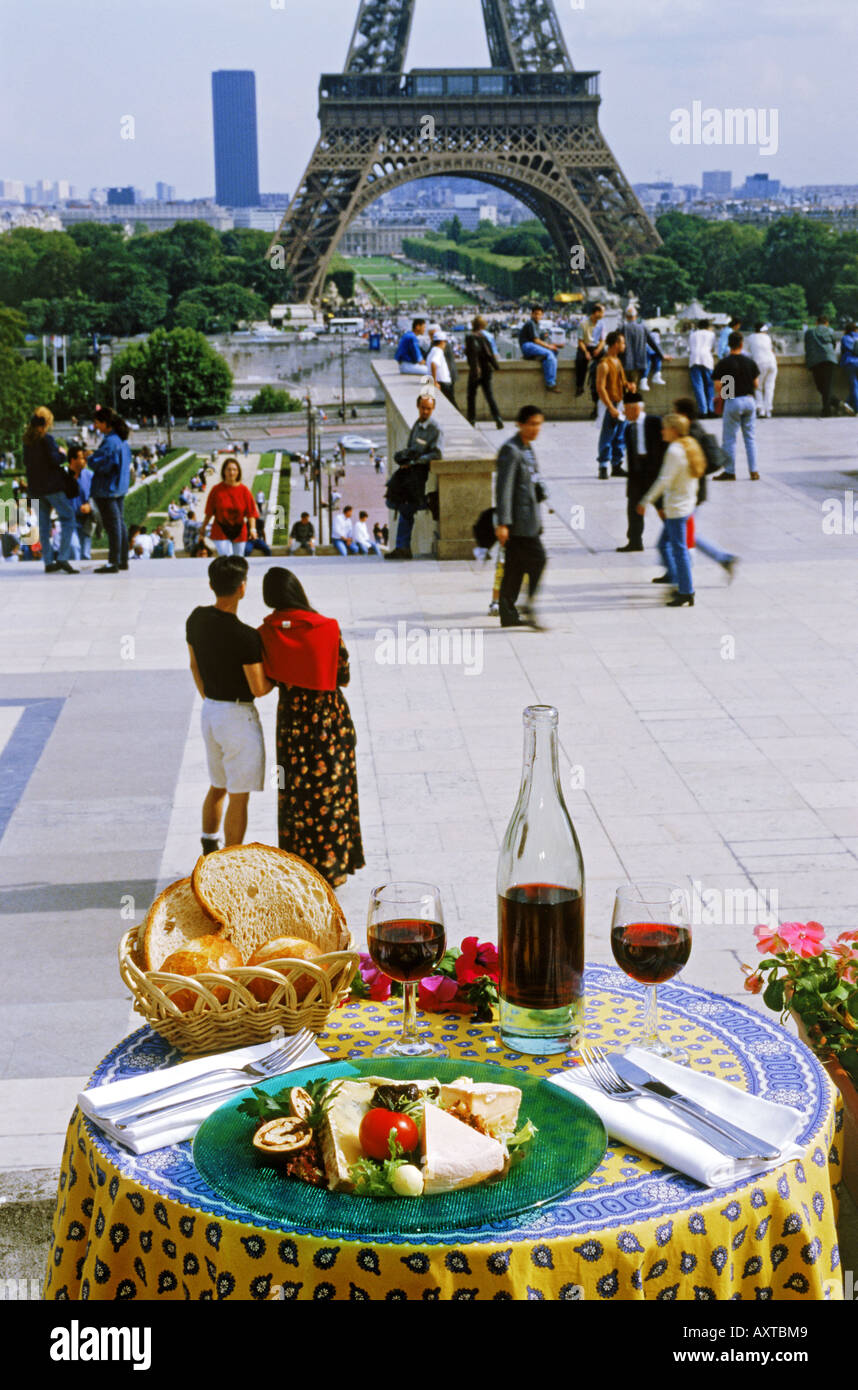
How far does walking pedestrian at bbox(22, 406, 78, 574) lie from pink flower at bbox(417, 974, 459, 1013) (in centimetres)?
1040

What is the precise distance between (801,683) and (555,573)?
3.64m

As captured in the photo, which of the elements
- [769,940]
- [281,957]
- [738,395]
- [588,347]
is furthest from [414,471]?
[281,957]

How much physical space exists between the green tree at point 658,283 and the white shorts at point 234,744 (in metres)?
60.0

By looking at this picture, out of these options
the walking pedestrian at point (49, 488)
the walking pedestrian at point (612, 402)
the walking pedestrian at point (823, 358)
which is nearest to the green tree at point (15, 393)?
the walking pedestrian at point (823, 358)

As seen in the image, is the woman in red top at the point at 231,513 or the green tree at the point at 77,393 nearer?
the woman in red top at the point at 231,513

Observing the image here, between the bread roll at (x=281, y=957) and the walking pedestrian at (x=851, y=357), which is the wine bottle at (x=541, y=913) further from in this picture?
the walking pedestrian at (x=851, y=357)

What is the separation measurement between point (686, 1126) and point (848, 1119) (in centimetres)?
98

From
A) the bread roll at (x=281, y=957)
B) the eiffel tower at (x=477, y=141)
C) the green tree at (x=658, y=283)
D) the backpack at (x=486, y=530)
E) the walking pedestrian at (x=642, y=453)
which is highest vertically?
the eiffel tower at (x=477, y=141)

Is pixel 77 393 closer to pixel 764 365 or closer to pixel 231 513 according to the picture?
pixel 764 365

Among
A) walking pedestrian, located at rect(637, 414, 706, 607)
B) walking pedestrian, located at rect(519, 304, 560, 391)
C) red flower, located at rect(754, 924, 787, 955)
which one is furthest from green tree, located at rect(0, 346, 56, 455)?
red flower, located at rect(754, 924, 787, 955)

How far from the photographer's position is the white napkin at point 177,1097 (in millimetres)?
2389

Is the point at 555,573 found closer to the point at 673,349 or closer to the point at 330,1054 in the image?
the point at 330,1054

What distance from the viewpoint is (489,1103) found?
232 centimetres
